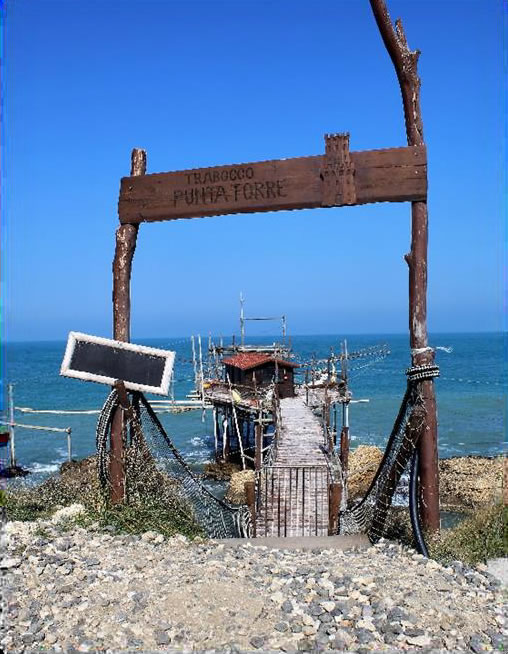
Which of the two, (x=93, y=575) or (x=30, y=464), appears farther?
(x=30, y=464)

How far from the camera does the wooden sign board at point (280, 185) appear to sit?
5891 millimetres

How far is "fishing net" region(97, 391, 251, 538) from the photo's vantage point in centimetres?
648

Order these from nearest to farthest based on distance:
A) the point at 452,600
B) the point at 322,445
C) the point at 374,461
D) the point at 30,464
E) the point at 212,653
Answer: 1. the point at 212,653
2. the point at 452,600
3. the point at 322,445
4. the point at 374,461
5. the point at 30,464

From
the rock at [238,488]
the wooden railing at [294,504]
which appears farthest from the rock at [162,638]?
the rock at [238,488]

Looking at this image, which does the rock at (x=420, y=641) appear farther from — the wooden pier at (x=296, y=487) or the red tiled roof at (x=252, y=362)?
the red tiled roof at (x=252, y=362)

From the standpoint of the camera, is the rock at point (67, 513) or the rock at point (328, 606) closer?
the rock at point (328, 606)

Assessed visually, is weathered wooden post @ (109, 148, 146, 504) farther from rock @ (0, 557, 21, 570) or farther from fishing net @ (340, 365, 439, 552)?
fishing net @ (340, 365, 439, 552)

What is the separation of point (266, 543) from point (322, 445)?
496 inches

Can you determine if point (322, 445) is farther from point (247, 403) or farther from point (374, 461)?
point (247, 403)

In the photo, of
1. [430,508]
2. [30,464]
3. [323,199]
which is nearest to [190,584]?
[430,508]

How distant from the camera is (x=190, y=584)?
4508 mm

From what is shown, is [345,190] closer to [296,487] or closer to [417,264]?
[417,264]

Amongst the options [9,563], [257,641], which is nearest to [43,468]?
[9,563]

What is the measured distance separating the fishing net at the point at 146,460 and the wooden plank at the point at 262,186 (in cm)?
214
